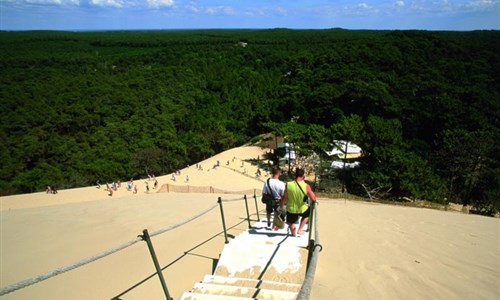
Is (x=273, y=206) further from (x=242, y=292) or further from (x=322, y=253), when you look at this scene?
(x=242, y=292)

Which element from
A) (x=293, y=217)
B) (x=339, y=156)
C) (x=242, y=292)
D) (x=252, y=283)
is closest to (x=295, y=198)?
(x=293, y=217)

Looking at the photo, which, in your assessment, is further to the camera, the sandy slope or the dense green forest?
the dense green forest

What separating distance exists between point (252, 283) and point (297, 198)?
6.85ft

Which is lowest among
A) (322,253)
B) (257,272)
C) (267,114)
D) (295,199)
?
(267,114)

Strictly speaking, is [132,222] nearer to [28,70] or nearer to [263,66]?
[263,66]

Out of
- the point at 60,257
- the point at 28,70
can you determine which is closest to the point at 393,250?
the point at 60,257

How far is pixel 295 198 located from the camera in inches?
251

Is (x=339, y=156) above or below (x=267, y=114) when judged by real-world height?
below

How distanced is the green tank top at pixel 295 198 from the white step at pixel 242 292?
2.39 meters

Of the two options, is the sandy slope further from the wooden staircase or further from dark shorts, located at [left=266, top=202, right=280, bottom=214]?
dark shorts, located at [left=266, top=202, right=280, bottom=214]

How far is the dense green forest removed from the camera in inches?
991

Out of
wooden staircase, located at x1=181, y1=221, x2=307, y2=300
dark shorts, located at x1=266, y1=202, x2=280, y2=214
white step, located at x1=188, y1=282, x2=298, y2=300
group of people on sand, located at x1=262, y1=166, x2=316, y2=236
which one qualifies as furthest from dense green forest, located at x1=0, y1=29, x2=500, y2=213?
white step, located at x1=188, y1=282, x2=298, y2=300

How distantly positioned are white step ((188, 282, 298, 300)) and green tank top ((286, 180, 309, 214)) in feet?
7.85

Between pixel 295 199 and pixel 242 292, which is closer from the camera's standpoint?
pixel 242 292
